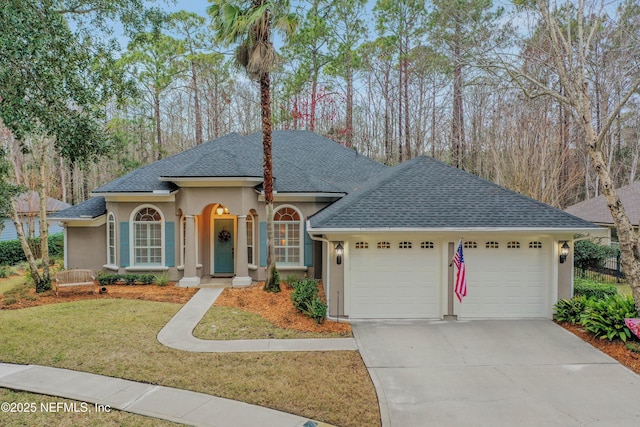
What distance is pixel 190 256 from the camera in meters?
13.3

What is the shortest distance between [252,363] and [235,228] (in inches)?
330

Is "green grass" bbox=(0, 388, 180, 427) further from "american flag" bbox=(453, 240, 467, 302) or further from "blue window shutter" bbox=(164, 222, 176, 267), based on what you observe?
"blue window shutter" bbox=(164, 222, 176, 267)

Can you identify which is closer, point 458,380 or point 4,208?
point 458,380

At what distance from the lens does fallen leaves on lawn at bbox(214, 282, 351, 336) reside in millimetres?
9055

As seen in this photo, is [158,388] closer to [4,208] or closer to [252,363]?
[252,363]

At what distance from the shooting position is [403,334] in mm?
8734

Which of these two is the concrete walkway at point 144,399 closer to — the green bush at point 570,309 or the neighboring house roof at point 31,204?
the green bush at point 570,309

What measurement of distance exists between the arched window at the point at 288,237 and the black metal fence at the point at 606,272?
1201cm

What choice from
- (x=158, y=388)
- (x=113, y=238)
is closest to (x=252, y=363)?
(x=158, y=388)

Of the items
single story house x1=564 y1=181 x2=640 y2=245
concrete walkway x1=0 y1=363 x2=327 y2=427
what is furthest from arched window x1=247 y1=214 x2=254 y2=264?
single story house x1=564 y1=181 x2=640 y2=245

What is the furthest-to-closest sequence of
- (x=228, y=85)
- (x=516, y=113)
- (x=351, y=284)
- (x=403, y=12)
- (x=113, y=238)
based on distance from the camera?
(x=228, y=85) → (x=403, y=12) → (x=516, y=113) → (x=113, y=238) → (x=351, y=284)

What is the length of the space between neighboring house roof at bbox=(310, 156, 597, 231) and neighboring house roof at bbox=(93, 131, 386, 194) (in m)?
3.63

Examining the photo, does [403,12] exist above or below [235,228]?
above

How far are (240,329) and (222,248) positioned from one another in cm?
650
